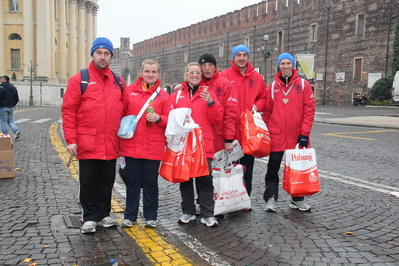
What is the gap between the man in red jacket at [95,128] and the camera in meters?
3.87

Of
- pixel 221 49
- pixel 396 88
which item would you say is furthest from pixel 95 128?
pixel 221 49

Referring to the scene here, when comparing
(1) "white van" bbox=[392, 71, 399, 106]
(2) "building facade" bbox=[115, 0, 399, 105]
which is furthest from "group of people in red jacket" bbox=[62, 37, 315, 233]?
(1) "white van" bbox=[392, 71, 399, 106]

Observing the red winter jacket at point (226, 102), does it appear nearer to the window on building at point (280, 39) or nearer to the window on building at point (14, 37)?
the window on building at point (280, 39)

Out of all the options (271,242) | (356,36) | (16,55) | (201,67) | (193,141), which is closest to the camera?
(271,242)

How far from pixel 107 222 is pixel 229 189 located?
138 centimetres

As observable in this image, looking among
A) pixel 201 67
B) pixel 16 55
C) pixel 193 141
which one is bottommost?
pixel 193 141

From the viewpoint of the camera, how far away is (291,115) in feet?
15.7

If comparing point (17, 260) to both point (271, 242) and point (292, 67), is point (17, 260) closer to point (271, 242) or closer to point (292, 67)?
point (271, 242)

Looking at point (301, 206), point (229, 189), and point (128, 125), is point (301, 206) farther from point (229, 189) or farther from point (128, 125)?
point (128, 125)

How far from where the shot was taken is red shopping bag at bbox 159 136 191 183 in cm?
408

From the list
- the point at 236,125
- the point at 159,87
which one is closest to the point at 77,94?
the point at 159,87

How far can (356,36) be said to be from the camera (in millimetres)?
32438

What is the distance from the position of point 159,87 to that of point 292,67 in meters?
1.72

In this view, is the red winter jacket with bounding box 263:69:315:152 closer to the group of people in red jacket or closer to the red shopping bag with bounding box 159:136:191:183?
the group of people in red jacket
